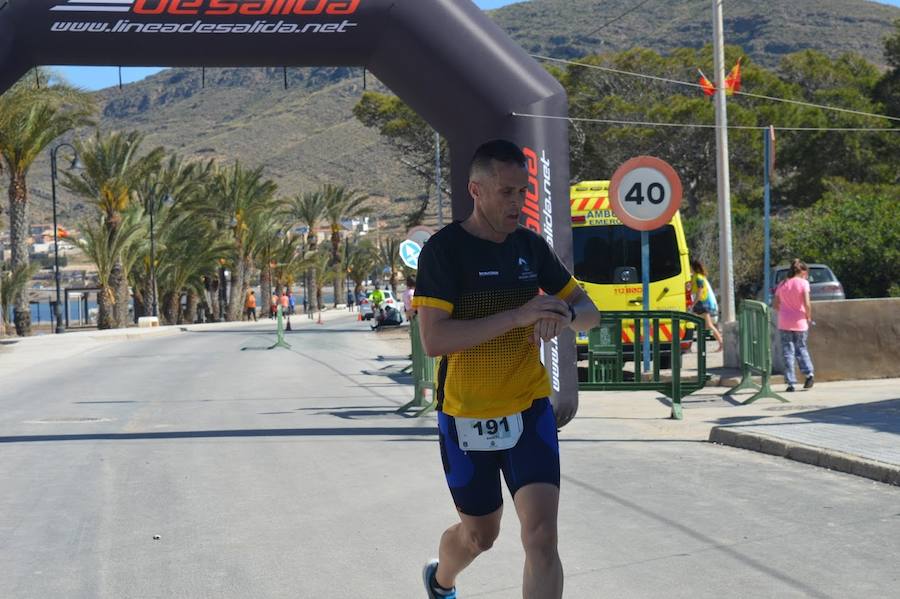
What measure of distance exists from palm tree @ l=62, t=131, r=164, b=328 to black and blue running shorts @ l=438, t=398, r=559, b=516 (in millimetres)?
47971

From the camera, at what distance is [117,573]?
6305 mm

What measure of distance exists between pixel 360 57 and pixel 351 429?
3796mm

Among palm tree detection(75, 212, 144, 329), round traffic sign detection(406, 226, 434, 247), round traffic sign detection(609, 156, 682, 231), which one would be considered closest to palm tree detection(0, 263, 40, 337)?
palm tree detection(75, 212, 144, 329)

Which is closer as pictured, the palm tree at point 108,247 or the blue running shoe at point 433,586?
the blue running shoe at point 433,586

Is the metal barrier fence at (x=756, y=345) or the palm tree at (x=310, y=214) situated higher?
the palm tree at (x=310, y=214)

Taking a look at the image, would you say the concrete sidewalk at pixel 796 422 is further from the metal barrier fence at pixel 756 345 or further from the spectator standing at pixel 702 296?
the spectator standing at pixel 702 296

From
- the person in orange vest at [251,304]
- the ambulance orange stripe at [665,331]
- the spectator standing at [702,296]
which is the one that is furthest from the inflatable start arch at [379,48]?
the person in orange vest at [251,304]

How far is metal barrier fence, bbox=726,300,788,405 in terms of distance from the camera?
13.9 meters

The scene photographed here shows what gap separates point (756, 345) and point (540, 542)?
10.6 meters

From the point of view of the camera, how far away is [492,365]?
4.26m

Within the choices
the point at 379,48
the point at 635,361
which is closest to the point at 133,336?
the point at 635,361

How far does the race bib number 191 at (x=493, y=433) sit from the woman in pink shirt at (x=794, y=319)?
11253 millimetres

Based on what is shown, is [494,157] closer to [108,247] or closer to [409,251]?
[409,251]

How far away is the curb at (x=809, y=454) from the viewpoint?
28.2ft
